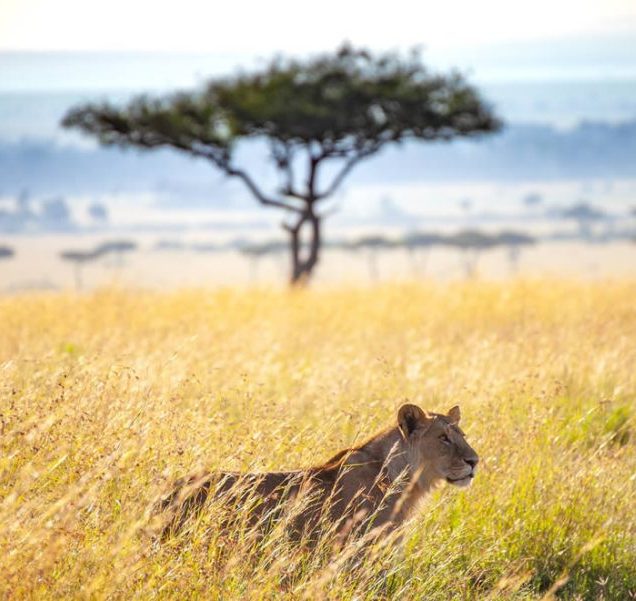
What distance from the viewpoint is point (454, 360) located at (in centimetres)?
1032

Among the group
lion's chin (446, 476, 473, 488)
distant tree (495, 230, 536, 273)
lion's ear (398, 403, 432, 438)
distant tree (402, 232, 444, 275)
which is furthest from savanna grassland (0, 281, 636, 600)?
distant tree (402, 232, 444, 275)

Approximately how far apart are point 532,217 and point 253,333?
150 metres

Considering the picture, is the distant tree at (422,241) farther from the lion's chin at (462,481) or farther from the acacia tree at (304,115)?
the lion's chin at (462,481)

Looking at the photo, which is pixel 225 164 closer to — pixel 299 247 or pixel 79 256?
pixel 299 247

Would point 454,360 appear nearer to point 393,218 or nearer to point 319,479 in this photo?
point 319,479

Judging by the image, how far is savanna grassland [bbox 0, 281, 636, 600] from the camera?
16.8 ft

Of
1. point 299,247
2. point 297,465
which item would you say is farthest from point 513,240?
point 297,465

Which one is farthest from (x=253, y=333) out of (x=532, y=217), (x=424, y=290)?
(x=532, y=217)

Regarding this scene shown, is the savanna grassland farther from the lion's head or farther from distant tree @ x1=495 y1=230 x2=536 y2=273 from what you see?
distant tree @ x1=495 y1=230 x2=536 y2=273

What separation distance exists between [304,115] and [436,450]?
73.6 ft

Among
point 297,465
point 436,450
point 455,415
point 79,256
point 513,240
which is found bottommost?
point 513,240

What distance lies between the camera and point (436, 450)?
19.9 ft

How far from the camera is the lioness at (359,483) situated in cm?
556

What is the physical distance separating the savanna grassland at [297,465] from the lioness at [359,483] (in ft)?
0.52
